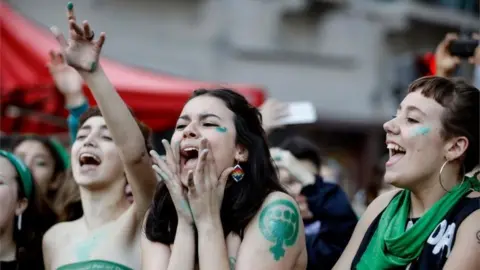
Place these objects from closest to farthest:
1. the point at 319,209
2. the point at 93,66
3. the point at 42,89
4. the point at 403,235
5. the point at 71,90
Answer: the point at 403,235
the point at 93,66
the point at 319,209
the point at 71,90
the point at 42,89

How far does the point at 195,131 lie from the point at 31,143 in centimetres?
221

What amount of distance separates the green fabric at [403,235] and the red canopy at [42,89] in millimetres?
4073

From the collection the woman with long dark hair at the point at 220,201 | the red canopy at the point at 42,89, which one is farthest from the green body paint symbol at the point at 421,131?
the red canopy at the point at 42,89

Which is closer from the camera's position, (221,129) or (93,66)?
(221,129)

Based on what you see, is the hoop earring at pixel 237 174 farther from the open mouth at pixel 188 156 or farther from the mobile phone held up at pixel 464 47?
the mobile phone held up at pixel 464 47

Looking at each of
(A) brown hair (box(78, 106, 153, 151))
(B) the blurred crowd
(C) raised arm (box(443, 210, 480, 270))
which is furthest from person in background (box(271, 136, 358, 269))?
(C) raised arm (box(443, 210, 480, 270))

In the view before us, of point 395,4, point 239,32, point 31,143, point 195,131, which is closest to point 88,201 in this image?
point 195,131

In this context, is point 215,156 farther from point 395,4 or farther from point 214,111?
point 395,4

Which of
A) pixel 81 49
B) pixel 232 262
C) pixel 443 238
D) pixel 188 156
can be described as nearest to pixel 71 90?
pixel 81 49

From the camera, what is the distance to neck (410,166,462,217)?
3.54m

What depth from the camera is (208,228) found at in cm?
348

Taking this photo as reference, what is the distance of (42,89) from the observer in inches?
308

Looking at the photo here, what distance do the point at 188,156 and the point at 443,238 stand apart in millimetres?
974

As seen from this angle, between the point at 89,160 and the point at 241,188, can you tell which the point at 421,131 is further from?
the point at 89,160
